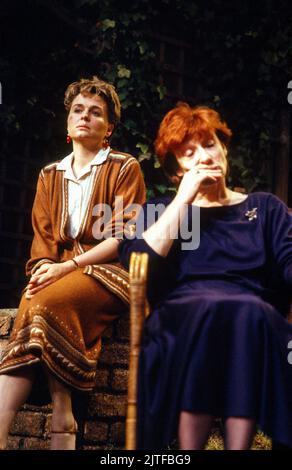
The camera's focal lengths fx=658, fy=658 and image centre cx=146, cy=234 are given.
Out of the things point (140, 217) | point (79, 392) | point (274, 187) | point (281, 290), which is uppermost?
point (274, 187)

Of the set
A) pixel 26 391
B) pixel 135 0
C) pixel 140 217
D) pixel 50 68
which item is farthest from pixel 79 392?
pixel 135 0

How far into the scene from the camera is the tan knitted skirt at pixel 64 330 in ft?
8.57

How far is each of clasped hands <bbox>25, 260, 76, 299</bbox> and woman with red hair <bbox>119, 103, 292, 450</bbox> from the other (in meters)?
0.40

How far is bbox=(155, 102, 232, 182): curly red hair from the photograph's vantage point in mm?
2596

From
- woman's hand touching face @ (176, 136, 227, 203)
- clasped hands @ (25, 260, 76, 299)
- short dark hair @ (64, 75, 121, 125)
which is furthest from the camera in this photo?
short dark hair @ (64, 75, 121, 125)

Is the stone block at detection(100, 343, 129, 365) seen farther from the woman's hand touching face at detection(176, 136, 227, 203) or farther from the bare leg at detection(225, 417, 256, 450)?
the bare leg at detection(225, 417, 256, 450)

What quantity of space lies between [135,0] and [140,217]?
2.74 m

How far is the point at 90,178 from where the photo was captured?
311 centimetres

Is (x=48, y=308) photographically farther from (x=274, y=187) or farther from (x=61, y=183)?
(x=274, y=187)

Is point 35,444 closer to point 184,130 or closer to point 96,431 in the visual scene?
point 96,431

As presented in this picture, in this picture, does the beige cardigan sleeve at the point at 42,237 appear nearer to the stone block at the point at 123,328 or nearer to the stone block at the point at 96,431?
the stone block at the point at 123,328

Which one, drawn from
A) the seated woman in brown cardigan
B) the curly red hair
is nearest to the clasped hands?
the seated woman in brown cardigan

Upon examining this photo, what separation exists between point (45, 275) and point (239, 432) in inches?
45.1

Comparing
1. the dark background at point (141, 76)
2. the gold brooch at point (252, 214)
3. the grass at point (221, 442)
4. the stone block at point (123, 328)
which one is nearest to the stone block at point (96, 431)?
the stone block at point (123, 328)
